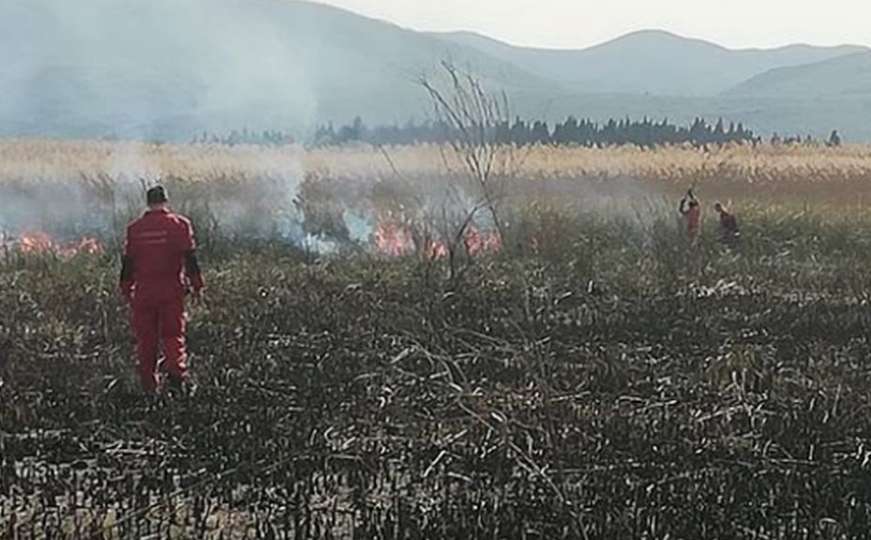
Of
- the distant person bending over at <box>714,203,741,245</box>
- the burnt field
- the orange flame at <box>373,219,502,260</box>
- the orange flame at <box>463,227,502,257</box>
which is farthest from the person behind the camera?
the distant person bending over at <box>714,203,741,245</box>

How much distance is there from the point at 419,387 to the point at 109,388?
1.93m

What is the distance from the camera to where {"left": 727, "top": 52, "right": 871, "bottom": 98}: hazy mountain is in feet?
511

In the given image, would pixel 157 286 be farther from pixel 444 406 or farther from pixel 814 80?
pixel 814 80

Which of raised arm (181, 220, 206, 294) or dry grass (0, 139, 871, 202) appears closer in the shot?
raised arm (181, 220, 206, 294)

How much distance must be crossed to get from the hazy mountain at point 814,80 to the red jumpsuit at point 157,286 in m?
142

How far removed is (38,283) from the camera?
45.5 ft

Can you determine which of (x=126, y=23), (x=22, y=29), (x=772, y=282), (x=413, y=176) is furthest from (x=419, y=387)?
(x=126, y=23)

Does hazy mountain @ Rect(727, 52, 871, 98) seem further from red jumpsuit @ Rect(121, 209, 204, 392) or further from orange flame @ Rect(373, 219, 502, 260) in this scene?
red jumpsuit @ Rect(121, 209, 204, 392)

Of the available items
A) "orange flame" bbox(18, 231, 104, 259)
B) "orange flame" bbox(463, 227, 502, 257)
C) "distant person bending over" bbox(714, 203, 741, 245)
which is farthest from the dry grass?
"orange flame" bbox(463, 227, 502, 257)

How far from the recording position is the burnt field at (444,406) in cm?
626

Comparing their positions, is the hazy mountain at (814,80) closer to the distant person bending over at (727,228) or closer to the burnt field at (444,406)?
the distant person bending over at (727,228)

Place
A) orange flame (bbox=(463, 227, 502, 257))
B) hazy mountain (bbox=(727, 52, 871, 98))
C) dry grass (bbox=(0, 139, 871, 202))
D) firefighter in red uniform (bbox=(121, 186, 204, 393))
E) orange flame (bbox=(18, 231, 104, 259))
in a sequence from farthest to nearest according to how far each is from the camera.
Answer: hazy mountain (bbox=(727, 52, 871, 98)) < dry grass (bbox=(0, 139, 871, 202)) < orange flame (bbox=(463, 227, 502, 257)) < orange flame (bbox=(18, 231, 104, 259)) < firefighter in red uniform (bbox=(121, 186, 204, 393))

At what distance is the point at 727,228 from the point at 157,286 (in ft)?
37.5

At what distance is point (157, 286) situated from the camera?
891 centimetres
